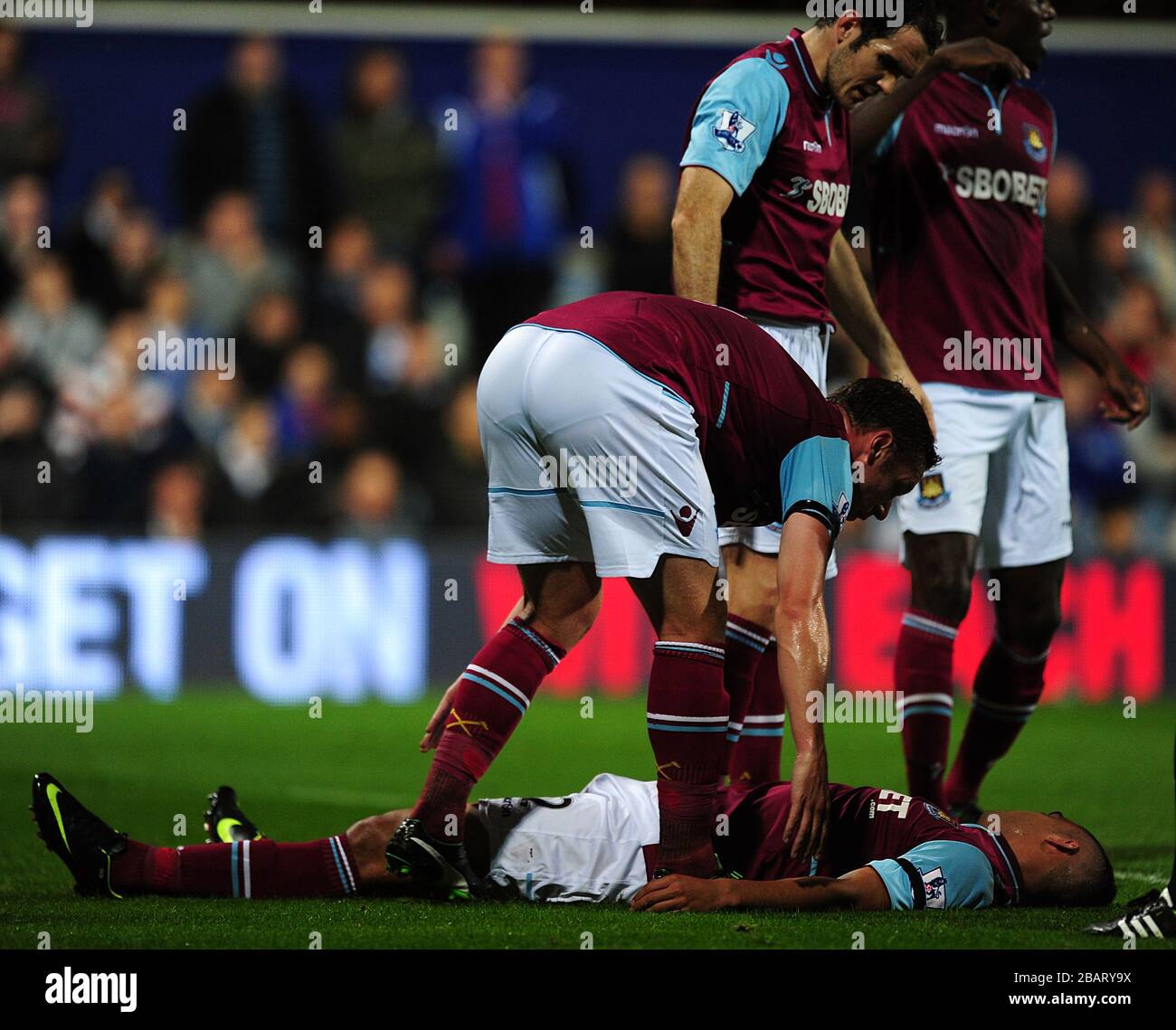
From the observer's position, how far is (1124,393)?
5.45 m

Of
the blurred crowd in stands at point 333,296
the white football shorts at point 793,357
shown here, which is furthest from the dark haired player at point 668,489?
the blurred crowd in stands at point 333,296

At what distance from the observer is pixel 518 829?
12.8 ft

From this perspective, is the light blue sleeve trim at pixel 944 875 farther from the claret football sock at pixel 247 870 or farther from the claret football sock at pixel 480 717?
the claret football sock at pixel 247 870

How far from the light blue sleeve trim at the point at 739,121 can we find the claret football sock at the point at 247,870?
1.96m

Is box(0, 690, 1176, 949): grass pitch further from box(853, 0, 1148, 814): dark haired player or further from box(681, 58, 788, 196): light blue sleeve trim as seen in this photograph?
box(681, 58, 788, 196): light blue sleeve trim

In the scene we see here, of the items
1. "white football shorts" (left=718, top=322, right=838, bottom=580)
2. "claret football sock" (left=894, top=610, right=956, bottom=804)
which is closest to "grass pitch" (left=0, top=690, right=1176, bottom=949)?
"claret football sock" (left=894, top=610, right=956, bottom=804)

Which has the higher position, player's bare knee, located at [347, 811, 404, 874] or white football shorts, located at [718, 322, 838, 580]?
white football shorts, located at [718, 322, 838, 580]

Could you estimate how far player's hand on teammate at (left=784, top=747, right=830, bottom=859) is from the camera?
3545 millimetres

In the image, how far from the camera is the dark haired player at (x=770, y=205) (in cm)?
433

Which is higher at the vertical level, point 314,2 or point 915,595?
point 314,2

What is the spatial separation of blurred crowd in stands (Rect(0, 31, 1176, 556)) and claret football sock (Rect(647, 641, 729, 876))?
6509mm

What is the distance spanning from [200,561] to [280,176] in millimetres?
3367
